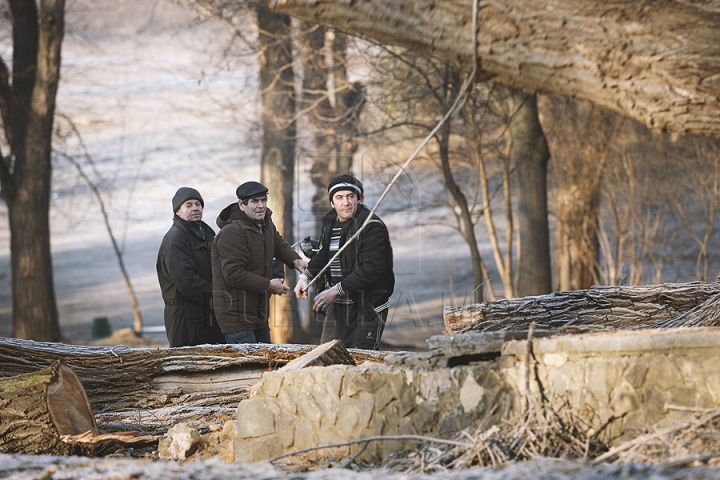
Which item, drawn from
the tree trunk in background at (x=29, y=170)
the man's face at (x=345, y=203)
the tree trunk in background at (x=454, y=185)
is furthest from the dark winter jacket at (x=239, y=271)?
the tree trunk in background at (x=29, y=170)

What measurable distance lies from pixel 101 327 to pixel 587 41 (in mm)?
12494

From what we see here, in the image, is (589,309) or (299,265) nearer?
(589,309)

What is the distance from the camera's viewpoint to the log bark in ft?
10.6

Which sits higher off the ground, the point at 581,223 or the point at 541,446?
the point at 581,223

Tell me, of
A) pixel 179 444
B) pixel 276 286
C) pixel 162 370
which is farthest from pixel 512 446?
pixel 276 286

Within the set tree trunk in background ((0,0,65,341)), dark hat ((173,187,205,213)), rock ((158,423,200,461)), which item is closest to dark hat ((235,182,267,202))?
dark hat ((173,187,205,213))

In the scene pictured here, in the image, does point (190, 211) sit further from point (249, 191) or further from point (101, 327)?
point (101, 327)

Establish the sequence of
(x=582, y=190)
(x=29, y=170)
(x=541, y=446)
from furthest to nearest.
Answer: (x=582, y=190) < (x=29, y=170) < (x=541, y=446)

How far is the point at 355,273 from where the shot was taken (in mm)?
5770

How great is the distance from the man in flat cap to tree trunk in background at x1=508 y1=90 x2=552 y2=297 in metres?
4.63

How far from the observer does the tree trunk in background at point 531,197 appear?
9930 mm

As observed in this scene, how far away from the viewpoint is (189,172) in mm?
22672

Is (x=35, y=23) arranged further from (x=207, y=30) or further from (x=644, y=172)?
(x=644, y=172)

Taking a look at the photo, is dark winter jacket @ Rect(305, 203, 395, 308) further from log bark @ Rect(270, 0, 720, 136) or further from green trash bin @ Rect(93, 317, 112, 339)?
green trash bin @ Rect(93, 317, 112, 339)
